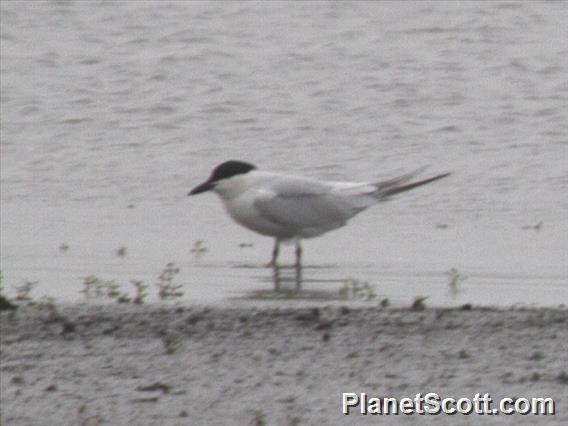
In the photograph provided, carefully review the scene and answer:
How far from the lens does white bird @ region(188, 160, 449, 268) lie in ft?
37.2

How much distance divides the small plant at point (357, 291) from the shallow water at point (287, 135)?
2.8 inches

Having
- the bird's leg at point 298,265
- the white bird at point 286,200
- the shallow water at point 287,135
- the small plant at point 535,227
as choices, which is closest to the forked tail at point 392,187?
the white bird at point 286,200

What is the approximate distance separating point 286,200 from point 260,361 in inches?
174

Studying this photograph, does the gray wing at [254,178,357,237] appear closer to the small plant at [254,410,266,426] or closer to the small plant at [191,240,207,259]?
the small plant at [191,240,207,259]

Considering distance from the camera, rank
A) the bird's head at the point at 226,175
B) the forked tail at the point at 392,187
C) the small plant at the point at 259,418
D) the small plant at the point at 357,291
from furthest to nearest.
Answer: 1. the forked tail at the point at 392,187
2. the bird's head at the point at 226,175
3. the small plant at the point at 357,291
4. the small plant at the point at 259,418

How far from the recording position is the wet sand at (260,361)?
625 cm

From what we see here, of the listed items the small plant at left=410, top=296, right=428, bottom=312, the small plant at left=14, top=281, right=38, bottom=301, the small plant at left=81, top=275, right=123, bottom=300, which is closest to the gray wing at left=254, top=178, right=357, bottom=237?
the small plant at left=81, top=275, right=123, bottom=300

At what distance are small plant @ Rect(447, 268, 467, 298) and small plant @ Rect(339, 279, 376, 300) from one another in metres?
0.43

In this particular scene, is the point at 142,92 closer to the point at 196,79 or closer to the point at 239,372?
the point at 196,79

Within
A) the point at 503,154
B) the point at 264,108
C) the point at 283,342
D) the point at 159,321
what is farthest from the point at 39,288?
the point at 264,108

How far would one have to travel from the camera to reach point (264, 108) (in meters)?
16.3

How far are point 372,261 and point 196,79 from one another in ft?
22.9

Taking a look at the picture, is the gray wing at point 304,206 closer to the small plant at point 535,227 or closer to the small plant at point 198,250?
the small plant at point 198,250

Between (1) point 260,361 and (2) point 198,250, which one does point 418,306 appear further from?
(2) point 198,250
